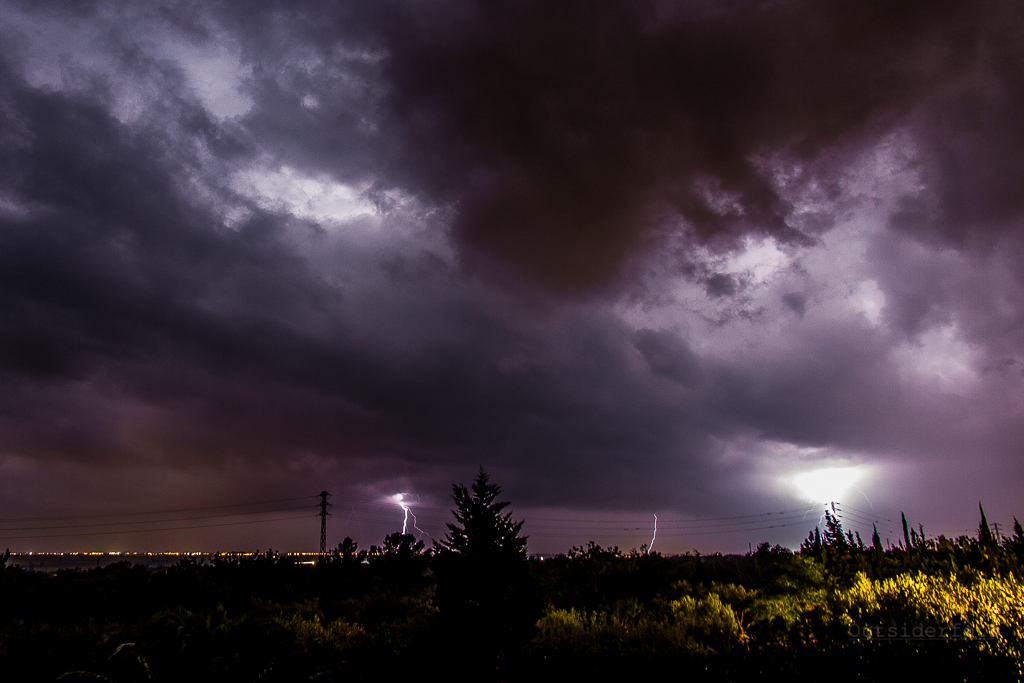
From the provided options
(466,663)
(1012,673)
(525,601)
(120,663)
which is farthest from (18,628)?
(1012,673)

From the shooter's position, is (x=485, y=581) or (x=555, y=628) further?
(x=555, y=628)

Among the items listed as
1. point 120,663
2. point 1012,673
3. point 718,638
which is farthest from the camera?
point 718,638

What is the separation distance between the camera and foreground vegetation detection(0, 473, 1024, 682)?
9.94 meters

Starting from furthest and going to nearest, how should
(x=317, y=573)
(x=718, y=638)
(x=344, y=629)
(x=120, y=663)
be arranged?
(x=317, y=573) → (x=344, y=629) → (x=718, y=638) → (x=120, y=663)

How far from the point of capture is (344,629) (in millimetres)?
19469

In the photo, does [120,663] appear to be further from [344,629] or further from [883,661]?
[883,661]

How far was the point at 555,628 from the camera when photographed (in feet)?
54.3

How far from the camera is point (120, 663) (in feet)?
37.8

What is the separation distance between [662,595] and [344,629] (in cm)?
1177

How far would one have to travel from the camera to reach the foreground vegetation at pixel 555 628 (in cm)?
994

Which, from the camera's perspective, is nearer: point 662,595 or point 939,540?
point 939,540

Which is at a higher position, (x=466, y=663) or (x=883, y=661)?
(x=883, y=661)

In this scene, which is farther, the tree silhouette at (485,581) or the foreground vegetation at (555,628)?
the tree silhouette at (485,581)

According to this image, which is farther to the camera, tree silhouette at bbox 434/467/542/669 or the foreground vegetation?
tree silhouette at bbox 434/467/542/669
